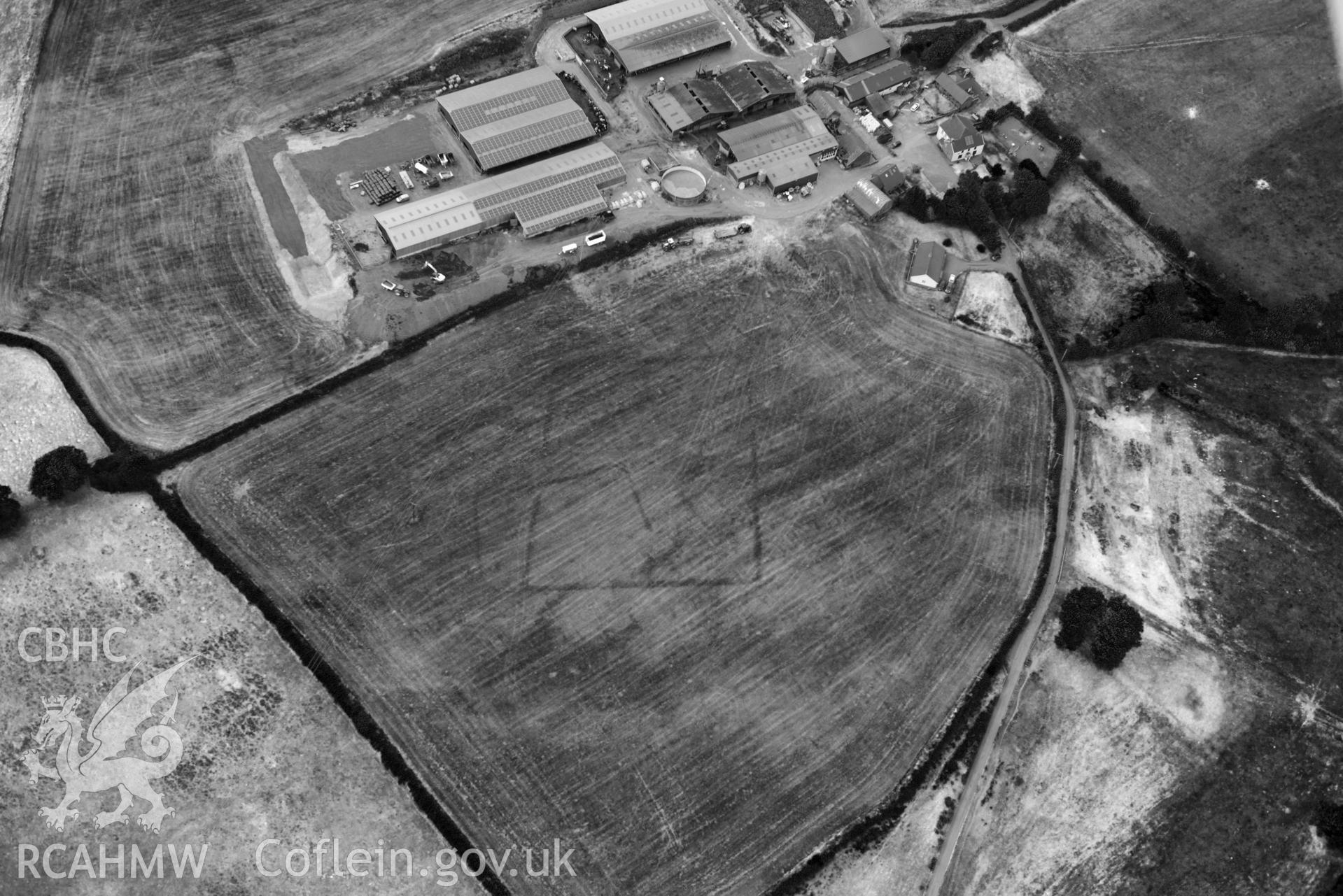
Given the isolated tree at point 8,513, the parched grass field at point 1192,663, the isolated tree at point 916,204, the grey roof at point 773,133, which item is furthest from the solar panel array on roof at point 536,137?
the parched grass field at point 1192,663

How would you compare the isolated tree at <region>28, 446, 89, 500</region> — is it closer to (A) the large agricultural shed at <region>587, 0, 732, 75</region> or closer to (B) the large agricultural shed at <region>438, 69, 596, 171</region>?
(B) the large agricultural shed at <region>438, 69, 596, 171</region>

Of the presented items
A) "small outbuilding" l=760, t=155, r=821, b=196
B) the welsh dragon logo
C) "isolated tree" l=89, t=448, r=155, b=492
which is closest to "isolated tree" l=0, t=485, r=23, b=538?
"isolated tree" l=89, t=448, r=155, b=492

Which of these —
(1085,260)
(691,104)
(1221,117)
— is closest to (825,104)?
(691,104)

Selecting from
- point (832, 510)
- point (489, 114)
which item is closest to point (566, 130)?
point (489, 114)

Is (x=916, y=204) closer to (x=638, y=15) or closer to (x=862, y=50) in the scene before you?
(x=862, y=50)

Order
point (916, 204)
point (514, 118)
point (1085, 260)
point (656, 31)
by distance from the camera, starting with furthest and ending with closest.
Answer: point (656, 31) → point (514, 118) → point (916, 204) → point (1085, 260)

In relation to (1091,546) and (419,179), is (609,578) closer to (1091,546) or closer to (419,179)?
(1091,546)
